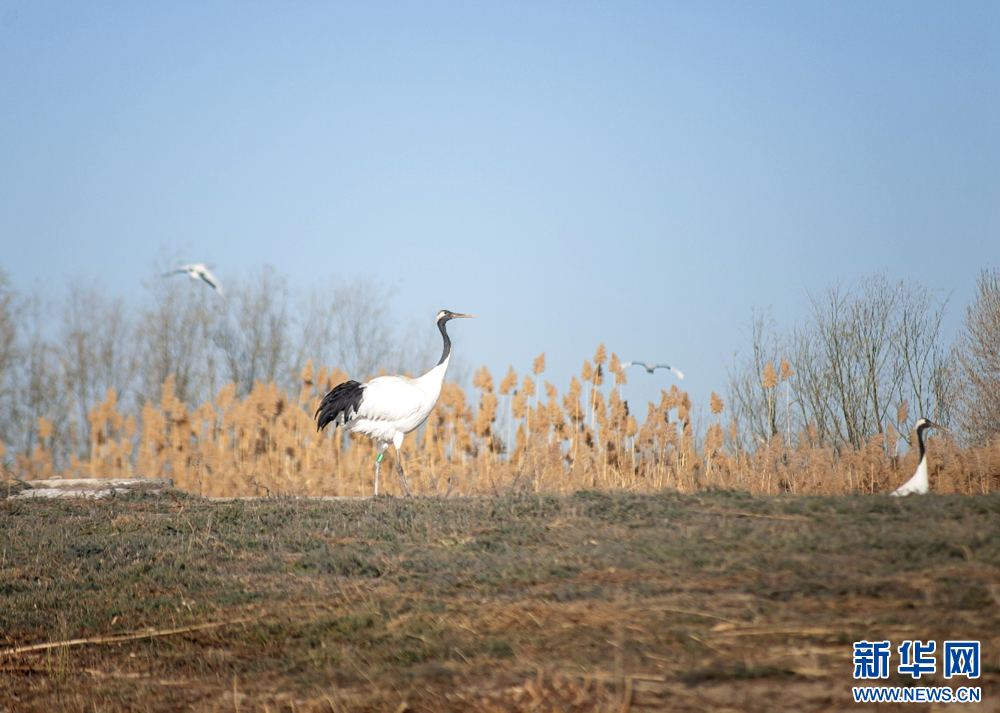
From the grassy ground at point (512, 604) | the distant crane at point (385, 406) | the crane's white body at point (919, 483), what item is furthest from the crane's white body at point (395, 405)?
the crane's white body at point (919, 483)

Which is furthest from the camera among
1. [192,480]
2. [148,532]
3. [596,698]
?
[192,480]

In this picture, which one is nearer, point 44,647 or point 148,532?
point 44,647

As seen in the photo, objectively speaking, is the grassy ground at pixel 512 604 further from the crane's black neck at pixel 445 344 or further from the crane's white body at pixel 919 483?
the crane's black neck at pixel 445 344

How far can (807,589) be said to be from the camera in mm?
4816

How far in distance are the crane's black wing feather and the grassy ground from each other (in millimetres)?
4163

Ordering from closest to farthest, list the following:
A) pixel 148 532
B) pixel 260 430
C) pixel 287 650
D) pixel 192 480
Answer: pixel 287 650, pixel 148 532, pixel 192 480, pixel 260 430

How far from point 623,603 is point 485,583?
118 cm

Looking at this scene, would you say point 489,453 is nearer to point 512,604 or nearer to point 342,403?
point 342,403

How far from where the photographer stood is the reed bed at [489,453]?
1046 cm

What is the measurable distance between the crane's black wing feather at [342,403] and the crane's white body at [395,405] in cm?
8

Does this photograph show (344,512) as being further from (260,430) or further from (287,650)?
(260,430)

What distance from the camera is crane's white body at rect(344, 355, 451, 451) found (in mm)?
12055

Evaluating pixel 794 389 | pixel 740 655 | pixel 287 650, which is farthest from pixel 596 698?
pixel 794 389

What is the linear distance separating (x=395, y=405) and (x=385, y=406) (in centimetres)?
15
